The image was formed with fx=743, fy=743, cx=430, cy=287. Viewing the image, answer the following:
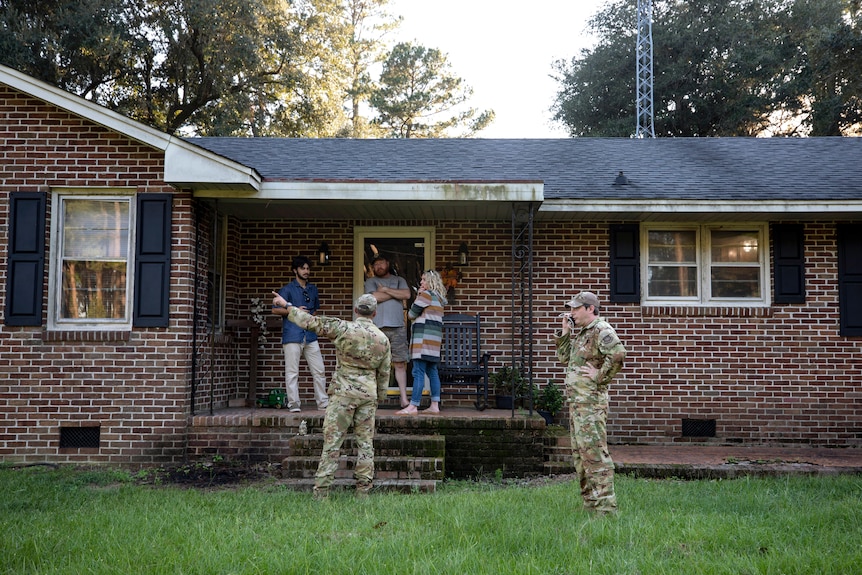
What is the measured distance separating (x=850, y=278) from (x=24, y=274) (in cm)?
978

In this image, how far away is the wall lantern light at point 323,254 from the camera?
9828 mm

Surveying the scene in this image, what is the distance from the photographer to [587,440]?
211 inches

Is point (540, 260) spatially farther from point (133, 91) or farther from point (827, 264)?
point (133, 91)

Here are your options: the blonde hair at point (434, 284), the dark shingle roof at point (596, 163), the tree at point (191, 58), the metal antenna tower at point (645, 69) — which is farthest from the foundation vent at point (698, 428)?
the tree at point (191, 58)

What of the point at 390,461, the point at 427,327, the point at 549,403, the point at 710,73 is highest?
the point at 710,73

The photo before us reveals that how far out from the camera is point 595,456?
5332 mm

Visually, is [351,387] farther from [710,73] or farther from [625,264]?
[710,73]

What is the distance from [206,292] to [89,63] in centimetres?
1554

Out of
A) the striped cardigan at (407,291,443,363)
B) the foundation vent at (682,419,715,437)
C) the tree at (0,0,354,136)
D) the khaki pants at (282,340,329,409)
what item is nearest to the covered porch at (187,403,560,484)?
the khaki pants at (282,340,329,409)

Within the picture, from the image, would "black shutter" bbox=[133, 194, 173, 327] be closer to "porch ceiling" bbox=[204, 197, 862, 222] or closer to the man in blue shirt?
"porch ceiling" bbox=[204, 197, 862, 222]

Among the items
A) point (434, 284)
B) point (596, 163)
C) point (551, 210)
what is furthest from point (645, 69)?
point (434, 284)

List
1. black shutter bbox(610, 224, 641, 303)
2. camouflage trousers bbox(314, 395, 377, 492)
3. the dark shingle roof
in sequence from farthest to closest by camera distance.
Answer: black shutter bbox(610, 224, 641, 303) < the dark shingle roof < camouflage trousers bbox(314, 395, 377, 492)

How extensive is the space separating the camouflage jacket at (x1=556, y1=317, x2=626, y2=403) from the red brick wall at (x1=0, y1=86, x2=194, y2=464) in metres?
4.51

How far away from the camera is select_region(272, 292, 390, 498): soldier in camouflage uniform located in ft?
19.7
